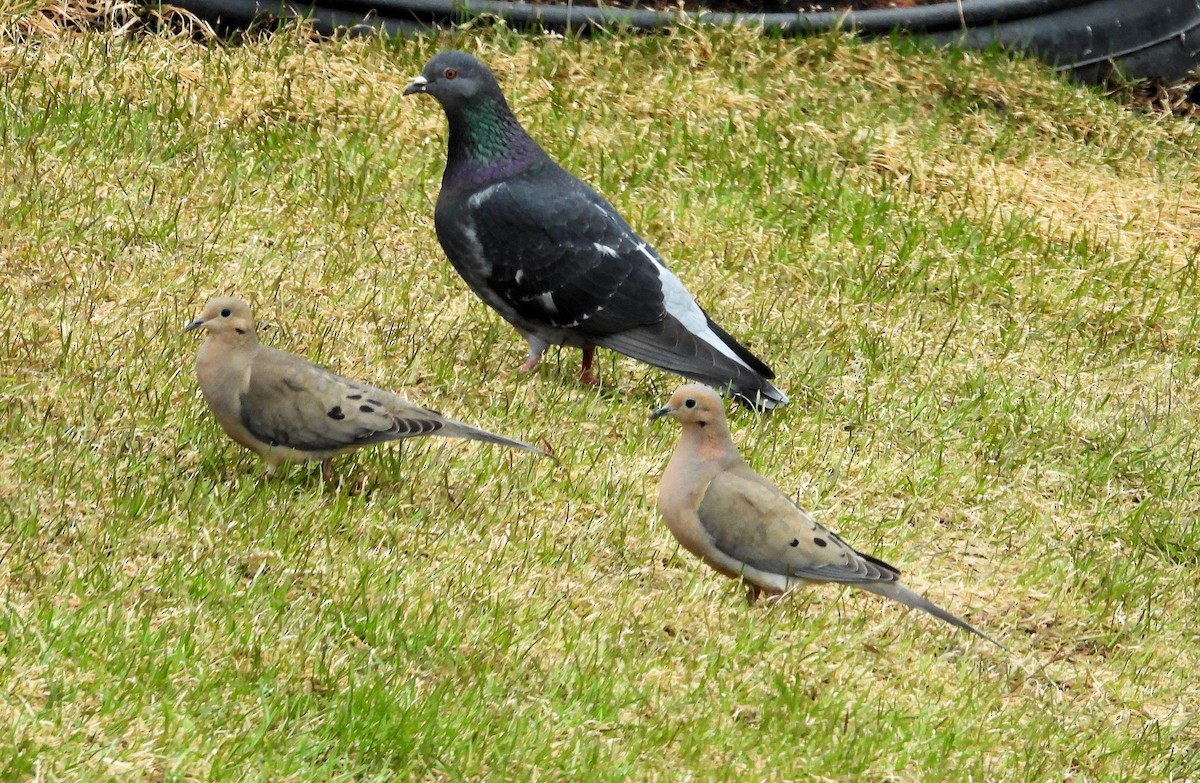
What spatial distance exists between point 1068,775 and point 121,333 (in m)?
3.89

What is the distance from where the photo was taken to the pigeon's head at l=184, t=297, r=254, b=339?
223 inches

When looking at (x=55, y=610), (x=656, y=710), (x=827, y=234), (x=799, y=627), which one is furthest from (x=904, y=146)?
(x=55, y=610)

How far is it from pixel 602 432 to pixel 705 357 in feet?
2.21

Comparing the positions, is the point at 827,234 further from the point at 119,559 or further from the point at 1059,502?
the point at 119,559

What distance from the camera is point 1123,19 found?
1137 cm

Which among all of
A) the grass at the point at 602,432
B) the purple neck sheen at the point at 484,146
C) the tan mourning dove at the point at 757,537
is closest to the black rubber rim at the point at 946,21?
the grass at the point at 602,432

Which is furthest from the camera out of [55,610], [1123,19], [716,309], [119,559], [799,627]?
[1123,19]

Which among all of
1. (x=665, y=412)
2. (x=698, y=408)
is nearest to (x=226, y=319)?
(x=665, y=412)

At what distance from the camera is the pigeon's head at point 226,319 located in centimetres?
568

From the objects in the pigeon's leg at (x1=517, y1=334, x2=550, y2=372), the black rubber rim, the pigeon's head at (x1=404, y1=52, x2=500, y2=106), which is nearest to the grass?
the pigeon's leg at (x1=517, y1=334, x2=550, y2=372)

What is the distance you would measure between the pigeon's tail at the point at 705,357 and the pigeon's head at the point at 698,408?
4.39ft

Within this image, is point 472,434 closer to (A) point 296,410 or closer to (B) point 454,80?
(A) point 296,410

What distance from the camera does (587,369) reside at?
24.5ft

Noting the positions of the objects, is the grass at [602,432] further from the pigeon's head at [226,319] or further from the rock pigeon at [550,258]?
the pigeon's head at [226,319]
